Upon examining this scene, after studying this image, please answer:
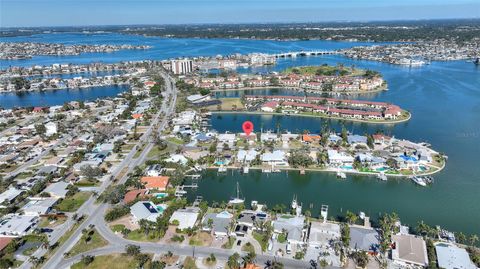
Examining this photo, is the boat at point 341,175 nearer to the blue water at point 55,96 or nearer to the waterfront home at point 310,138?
the waterfront home at point 310,138

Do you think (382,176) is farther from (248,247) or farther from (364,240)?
(248,247)

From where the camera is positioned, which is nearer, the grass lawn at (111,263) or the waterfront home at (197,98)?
the grass lawn at (111,263)

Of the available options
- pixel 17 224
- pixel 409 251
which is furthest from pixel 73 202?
pixel 409 251

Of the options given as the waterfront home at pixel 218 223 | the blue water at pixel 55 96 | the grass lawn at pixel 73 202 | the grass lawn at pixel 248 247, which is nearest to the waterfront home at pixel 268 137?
the waterfront home at pixel 218 223

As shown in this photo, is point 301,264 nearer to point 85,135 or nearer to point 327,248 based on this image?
point 327,248

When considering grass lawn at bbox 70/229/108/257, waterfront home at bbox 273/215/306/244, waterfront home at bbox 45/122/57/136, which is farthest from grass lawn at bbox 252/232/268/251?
waterfront home at bbox 45/122/57/136

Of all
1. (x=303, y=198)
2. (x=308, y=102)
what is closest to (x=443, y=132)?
(x=308, y=102)

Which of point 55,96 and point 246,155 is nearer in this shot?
point 246,155

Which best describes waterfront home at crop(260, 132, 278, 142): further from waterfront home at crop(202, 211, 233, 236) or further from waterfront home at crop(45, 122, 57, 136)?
waterfront home at crop(45, 122, 57, 136)
